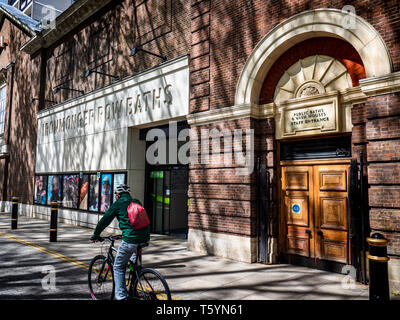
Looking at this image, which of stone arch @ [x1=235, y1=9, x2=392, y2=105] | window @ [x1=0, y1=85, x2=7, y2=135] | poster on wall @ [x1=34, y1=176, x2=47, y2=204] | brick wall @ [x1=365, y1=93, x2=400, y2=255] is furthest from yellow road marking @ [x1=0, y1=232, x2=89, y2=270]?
window @ [x1=0, y1=85, x2=7, y2=135]

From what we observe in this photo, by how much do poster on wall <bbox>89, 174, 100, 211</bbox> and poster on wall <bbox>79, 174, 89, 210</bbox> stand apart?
0.31 meters

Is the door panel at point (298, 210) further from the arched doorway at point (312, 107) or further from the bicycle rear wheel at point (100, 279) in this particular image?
the bicycle rear wheel at point (100, 279)

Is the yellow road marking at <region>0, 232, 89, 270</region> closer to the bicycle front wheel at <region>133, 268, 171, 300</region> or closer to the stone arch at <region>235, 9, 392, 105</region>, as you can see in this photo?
the bicycle front wheel at <region>133, 268, 171, 300</region>

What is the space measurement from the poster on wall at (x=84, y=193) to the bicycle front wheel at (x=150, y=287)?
1169cm

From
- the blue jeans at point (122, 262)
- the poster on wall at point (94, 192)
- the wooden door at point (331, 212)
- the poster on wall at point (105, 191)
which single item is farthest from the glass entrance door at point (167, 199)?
the blue jeans at point (122, 262)

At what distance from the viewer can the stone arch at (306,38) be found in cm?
605

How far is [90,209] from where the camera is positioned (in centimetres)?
1468

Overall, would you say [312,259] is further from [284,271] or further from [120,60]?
[120,60]

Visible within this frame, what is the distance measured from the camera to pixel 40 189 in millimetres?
19000

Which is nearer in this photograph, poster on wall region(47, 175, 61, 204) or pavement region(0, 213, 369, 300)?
pavement region(0, 213, 369, 300)

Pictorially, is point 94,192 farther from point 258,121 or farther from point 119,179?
point 258,121

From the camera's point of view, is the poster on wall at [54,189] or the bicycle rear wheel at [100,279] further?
the poster on wall at [54,189]

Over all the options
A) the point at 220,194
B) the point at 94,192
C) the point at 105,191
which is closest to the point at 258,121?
the point at 220,194

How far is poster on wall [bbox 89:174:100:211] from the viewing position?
1432 cm
